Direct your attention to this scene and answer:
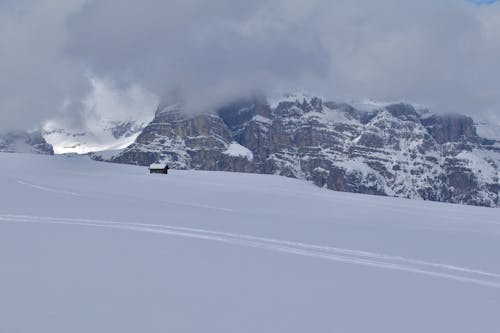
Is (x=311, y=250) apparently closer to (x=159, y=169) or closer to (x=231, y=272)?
(x=231, y=272)

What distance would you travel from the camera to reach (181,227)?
816 inches

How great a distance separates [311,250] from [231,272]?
4394 mm

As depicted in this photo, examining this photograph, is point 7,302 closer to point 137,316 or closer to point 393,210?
point 137,316

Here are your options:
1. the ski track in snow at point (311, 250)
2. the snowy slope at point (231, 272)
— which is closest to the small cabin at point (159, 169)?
the snowy slope at point (231, 272)

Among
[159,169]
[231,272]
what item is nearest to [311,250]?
[231,272]

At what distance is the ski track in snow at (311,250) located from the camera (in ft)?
52.3

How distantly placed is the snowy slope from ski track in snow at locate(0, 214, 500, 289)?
0.12ft

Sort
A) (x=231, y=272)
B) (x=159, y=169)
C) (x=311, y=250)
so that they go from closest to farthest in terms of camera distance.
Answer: (x=231, y=272) → (x=311, y=250) → (x=159, y=169)

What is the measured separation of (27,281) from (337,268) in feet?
23.0

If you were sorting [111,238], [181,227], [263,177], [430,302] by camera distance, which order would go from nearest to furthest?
[430,302]
[111,238]
[181,227]
[263,177]

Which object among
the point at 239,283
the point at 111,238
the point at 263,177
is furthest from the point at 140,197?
Answer: the point at 263,177

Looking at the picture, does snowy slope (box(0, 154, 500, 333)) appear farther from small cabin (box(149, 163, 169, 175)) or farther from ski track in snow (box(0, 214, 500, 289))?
small cabin (box(149, 163, 169, 175))

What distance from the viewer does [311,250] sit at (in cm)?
1792

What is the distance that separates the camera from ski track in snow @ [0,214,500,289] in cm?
1595
